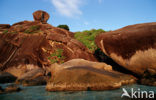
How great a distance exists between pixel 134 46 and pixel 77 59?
5165 millimetres

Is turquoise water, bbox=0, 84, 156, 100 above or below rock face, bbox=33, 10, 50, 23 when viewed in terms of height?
below

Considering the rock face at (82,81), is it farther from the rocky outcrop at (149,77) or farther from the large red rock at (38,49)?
the large red rock at (38,49)

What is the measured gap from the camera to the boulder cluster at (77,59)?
8973 millimetres

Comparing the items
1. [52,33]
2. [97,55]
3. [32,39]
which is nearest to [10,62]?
[32,39]

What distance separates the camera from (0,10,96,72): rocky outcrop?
2234 centimetres

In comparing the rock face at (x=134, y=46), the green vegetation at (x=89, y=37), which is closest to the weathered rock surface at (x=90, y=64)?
the rock face at (x=134, y=46)

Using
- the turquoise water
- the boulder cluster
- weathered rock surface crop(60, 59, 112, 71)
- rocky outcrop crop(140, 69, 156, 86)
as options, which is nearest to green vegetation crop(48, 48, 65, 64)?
the boulder cluster

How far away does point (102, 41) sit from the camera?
43.3 feet

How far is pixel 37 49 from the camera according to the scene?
2366cm

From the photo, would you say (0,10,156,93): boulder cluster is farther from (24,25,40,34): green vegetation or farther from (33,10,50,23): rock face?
(33,10,50,23): rock face

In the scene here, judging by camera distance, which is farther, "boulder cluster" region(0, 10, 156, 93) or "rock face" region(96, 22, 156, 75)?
"rock face" region(96, 22, 156, 75)

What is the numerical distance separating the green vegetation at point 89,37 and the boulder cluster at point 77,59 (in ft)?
3.32

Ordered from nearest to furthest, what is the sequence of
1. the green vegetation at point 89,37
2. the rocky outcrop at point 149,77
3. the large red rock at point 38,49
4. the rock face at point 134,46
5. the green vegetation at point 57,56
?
1. the rocky outcrop at point 149,77
2. the rock face at point 134,46
3. the large red rock at point 38,49
4. the green vegetation at point 57,56
5. the green vegetation at point 89,37

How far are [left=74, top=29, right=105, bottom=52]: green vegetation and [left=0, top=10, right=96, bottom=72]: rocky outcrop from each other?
39.4 inches
